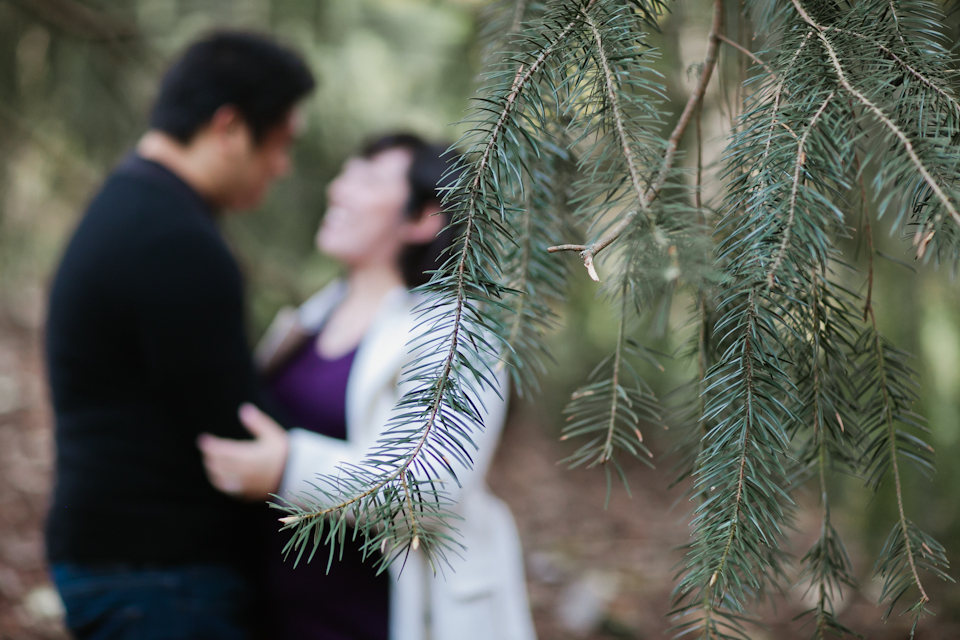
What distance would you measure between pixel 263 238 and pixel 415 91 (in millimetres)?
976

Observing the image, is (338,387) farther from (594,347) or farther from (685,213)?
(594,347)

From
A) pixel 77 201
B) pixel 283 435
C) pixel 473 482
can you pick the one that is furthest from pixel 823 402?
pixel 77 201

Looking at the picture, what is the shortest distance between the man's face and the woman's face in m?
Answer: 0.23

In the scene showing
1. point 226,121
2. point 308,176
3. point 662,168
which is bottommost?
point 662,168

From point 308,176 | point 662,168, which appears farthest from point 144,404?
point 308,176

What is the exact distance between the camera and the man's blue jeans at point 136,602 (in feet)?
4.50

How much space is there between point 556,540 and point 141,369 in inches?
111

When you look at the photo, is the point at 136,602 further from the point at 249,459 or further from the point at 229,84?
the point at 229,84

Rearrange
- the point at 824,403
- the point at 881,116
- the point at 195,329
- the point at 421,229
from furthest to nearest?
the point at 421,229 < the point at 195,329 < the point at 824,403 < the point at 881,116

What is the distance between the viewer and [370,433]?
1.44m

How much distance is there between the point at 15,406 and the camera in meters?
3.87

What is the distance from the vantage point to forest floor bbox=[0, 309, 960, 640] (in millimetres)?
2516

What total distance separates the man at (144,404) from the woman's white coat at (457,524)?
232 millimetres

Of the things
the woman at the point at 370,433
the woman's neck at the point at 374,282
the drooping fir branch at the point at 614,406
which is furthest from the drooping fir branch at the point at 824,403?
the woman's neck at the point at 374,282
